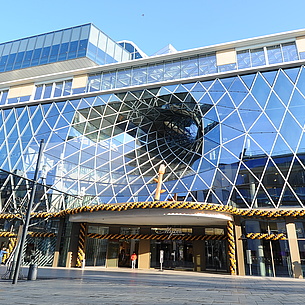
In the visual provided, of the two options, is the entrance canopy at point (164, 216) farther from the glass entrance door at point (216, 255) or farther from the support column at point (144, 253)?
the support column at point (144, 253)

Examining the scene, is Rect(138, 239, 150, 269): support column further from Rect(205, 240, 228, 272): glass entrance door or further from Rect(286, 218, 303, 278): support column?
Rect(286, 218, 303, 278): support column

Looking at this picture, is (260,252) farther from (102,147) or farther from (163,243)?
(102,147)

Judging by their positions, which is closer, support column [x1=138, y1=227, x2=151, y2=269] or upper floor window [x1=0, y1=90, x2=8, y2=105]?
support column [x1=138, y1=227, x2=151, y2=269]

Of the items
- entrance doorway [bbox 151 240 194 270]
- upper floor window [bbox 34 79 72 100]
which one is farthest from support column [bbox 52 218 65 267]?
upper floor window [bbox 34 79 72 100]

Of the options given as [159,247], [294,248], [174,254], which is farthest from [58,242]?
[294,248]

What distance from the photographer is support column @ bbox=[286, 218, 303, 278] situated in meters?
19.7

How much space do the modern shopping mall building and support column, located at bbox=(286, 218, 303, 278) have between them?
83mm

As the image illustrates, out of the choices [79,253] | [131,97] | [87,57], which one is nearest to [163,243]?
[79,253]

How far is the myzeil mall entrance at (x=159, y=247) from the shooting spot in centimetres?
2369

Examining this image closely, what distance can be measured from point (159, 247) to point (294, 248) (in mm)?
11852

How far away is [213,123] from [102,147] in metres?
14.5

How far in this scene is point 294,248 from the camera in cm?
2036

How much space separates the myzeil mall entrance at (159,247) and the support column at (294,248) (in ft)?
17.2

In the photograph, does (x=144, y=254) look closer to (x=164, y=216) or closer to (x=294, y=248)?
(x=164, y=216)
